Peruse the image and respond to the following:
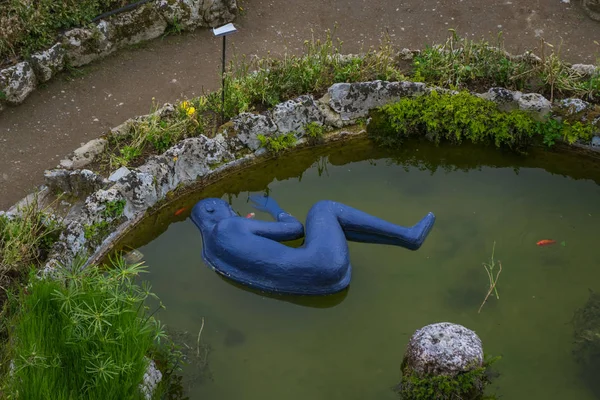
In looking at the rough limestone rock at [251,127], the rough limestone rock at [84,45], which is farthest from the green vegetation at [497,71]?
the rough limestone rock at [84,45]

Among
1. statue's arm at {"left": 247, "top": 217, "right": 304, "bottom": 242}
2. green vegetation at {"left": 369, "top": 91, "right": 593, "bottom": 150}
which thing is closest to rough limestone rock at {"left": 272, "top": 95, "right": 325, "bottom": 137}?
green vegetation at {"left": 369, "top": 91, "right": 593, "bottom": 150}

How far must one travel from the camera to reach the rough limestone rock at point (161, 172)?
7.93 m

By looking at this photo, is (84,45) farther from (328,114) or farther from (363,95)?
(363,95)

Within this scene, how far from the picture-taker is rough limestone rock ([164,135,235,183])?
8.10m

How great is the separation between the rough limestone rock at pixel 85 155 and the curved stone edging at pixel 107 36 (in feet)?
4.69

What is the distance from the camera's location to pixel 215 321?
23.3 feet

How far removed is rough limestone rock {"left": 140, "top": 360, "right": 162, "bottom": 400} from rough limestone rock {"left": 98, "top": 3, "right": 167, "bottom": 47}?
5038 millimetres

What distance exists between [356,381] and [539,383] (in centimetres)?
153

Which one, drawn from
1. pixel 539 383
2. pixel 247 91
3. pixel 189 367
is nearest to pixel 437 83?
pixel 247 91

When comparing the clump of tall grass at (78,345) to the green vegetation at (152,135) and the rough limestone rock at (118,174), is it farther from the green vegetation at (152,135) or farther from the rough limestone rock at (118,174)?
the green vegetation at (152,135)

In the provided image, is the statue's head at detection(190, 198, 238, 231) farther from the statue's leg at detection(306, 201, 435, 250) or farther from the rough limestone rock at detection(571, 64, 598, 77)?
the rough limestone rock at detection(571, 64, 598, 77)

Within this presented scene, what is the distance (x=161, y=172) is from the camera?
8.00m

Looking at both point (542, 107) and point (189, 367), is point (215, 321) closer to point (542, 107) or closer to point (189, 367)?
point (189, 367)

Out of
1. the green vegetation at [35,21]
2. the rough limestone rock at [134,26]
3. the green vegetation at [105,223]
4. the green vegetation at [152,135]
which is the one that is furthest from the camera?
the rough limestone rock at [134,26]
